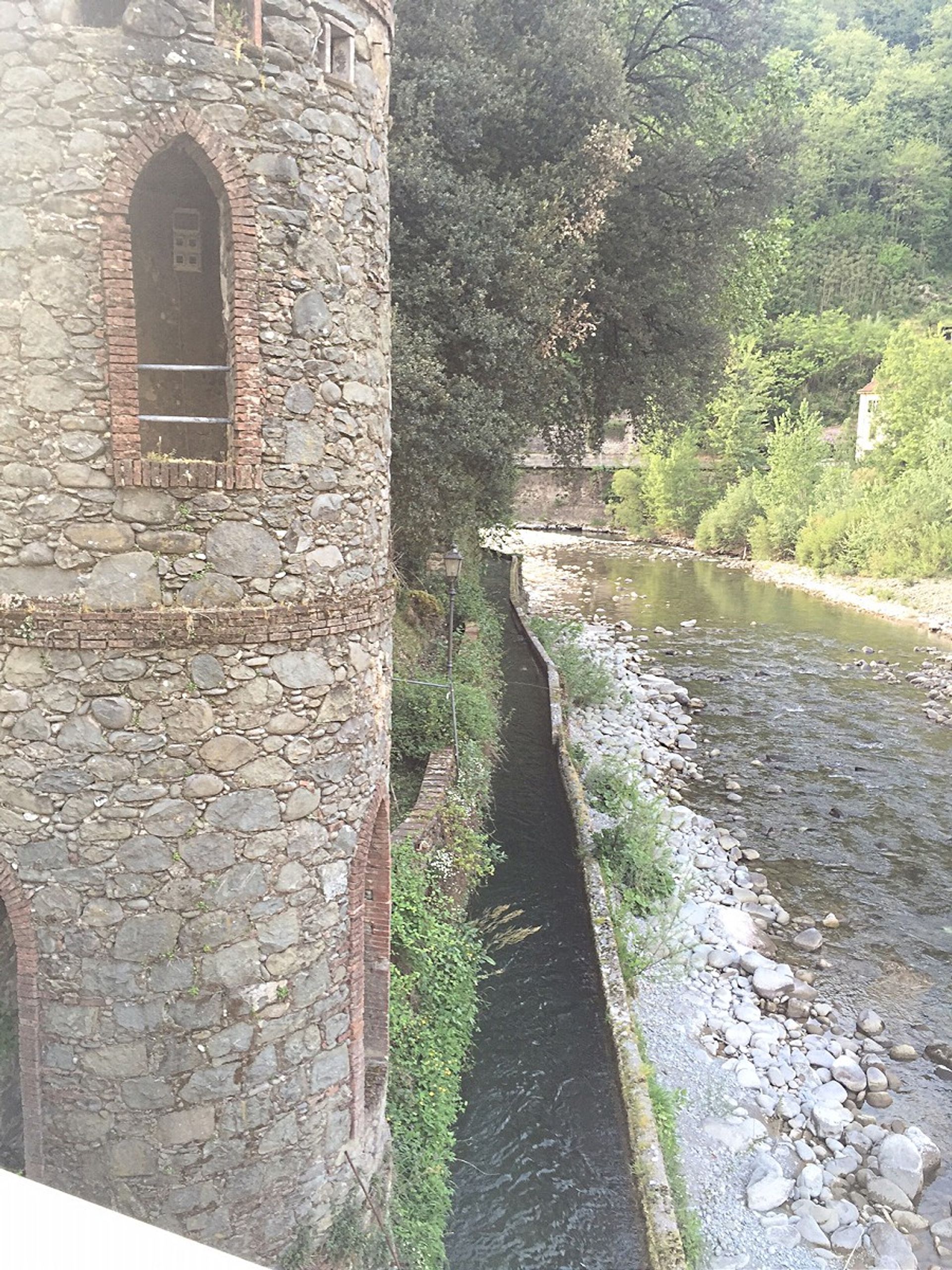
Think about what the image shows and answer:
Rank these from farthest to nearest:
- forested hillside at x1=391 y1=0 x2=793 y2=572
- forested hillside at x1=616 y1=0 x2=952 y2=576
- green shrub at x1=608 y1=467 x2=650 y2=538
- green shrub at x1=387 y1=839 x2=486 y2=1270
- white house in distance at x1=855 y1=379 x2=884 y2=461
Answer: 1. green shrub at x1=608 y1=467 x2=650 y2=538
2. white house in distance at x1=855 y1=379 x2=884 y2=461
3. forested hillside at x1=616 y1=0 x2=952 y2=576
4. forested hillside at x1=391 y1=0 x2=793 y2=572
5. green shrub at x1=387 y1=839 x2=486 y2=1270

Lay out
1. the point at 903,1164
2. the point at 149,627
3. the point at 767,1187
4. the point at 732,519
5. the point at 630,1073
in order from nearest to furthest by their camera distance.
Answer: the point at 149,627, the point at 767,1187, the point at 903,1164, the point at 630,1073, the point at 732,519

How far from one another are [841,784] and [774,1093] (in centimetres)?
828

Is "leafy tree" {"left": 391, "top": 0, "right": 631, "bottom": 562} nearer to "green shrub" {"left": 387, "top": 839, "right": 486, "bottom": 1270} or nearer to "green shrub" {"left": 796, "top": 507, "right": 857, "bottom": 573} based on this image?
"green shrub" {"left": 387, "top": 839, "right": 486, "bottom": 1270}

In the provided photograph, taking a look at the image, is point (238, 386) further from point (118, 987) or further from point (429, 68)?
point (429, 68)

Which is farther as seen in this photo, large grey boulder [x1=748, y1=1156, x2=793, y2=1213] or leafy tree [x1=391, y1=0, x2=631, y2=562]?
leafy tree [x1=391, y1=0, x2=631, y2=562]

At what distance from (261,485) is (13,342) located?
1.29 meters

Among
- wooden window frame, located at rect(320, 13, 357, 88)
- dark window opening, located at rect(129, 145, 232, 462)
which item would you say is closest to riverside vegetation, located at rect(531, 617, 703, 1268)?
dark window opening, located at rect(129, 145, 232, 462)

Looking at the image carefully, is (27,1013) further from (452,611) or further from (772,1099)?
(452,611)

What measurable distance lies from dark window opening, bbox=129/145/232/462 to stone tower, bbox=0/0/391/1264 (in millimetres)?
137

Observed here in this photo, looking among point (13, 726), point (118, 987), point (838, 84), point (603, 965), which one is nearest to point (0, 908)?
point (118, 987)

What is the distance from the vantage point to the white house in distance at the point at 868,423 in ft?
124

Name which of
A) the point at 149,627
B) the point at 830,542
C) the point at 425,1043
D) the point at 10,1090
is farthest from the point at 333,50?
the point at 830,542

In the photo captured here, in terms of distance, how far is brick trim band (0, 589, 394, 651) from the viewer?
4293 mm

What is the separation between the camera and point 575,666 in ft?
64.1
